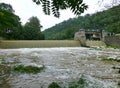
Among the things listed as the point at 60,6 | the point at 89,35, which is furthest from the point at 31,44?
the point at 60,6

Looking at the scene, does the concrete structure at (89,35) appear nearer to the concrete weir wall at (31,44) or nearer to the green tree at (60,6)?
the concrete weir wall at (31,44)

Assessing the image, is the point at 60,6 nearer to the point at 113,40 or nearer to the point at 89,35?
the point at 113,40

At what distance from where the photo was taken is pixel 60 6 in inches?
39.4

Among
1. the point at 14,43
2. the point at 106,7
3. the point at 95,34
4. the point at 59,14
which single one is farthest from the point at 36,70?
the point at 95,34

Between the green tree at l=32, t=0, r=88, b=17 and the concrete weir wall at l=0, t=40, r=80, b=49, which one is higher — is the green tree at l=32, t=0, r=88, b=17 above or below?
above

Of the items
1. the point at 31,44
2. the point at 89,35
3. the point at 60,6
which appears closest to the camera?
the point at 60,6

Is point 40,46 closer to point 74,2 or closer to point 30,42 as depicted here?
point 30,42

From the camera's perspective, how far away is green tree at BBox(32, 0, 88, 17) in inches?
34.9

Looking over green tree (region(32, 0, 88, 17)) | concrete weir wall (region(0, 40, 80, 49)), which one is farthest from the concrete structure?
green tree (region(32, 0, 88, 17))

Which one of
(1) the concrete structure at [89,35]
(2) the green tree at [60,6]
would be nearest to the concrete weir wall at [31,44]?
(1) the concrete structure at [89,35]

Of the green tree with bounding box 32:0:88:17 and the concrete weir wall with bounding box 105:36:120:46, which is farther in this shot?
the concrete weir wall with bounding box 105:36:120:46

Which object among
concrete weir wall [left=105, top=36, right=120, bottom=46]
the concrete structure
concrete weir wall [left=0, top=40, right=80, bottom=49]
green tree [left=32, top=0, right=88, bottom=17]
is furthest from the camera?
the concrete structure

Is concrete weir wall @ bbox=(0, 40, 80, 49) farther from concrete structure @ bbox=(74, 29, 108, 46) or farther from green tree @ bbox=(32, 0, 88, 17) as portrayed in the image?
green tree @ bbox=(32, 0, 88, 17)

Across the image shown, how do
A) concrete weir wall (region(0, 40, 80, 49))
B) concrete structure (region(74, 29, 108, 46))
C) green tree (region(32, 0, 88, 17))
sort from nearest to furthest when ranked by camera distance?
green tree (region(32, 0, 88, 17)) < concrete weir wall (region(0, 40, 80, 49)) < concrete structure (region(74, 29, 108, 46))
